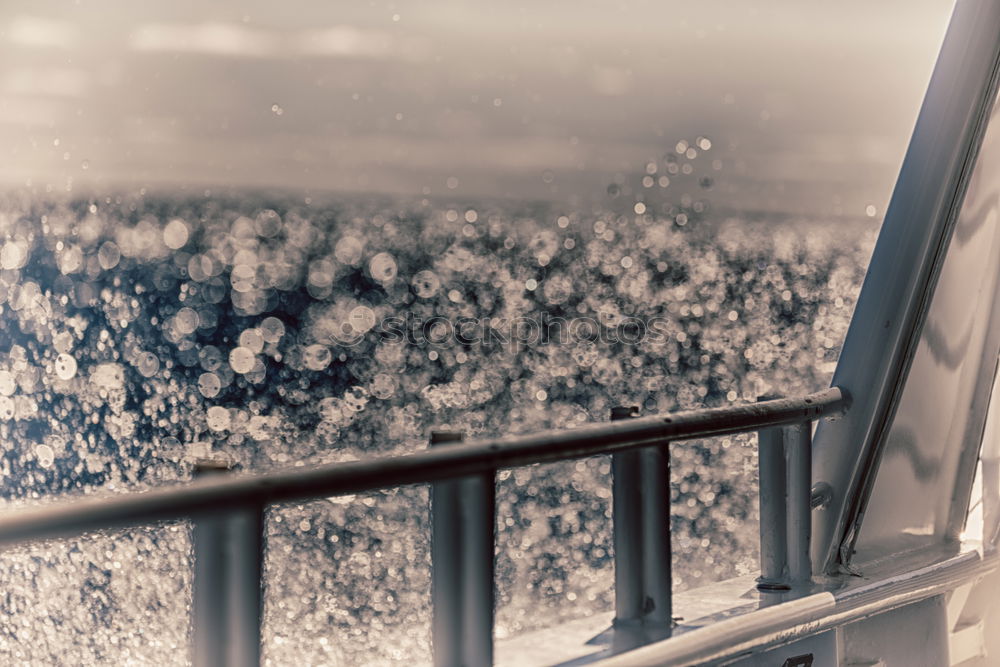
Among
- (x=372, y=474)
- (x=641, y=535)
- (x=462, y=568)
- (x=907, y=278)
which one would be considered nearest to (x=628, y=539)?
(x=641, y=535)

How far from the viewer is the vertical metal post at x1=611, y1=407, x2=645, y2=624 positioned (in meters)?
1.58

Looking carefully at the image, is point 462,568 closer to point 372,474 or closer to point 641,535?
point 372,474

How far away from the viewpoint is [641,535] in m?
1.58

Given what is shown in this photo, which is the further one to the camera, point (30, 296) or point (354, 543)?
point (30, 296)

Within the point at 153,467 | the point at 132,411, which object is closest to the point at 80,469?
the point at 153,467

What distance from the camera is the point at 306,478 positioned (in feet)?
3.41

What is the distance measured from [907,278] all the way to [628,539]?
91cm

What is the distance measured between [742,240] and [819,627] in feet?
157

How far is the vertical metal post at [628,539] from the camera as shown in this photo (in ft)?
5.19

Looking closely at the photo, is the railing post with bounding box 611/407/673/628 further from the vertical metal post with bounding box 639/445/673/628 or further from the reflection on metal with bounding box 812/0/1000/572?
the reflection on metal with bounding box 812/0/1000/572

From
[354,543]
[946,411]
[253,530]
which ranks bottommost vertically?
[354,543]

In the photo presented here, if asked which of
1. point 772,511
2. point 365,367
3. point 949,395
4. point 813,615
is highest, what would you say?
point 949,395

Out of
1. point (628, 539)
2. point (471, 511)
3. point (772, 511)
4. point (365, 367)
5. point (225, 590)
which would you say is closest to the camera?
point (225, 590)

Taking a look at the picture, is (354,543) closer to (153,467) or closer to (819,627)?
(153,467)
